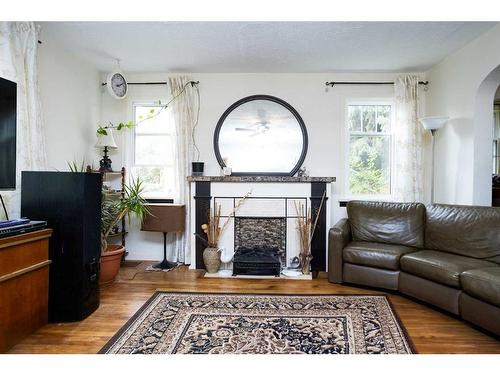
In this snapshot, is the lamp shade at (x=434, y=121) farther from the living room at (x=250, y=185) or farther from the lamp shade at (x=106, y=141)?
the lamp shade at (x=106, y=141)

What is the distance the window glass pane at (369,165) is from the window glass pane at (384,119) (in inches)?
4.4

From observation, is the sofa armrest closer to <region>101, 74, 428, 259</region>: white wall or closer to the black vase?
<region>101, 74, 428, 259</region>: white wall

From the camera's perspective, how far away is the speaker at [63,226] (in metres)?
2.32

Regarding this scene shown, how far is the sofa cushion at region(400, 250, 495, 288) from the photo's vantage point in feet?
7.90

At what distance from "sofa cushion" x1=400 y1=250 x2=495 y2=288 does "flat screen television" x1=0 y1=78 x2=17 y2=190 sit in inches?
132

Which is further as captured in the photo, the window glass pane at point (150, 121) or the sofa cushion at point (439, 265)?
the window glass pane at point (150, 121)

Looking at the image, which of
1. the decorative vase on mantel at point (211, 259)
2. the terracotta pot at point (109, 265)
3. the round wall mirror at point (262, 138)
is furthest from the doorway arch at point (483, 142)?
the terracotta pot at point (109, 265)

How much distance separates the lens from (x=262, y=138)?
3.98 m

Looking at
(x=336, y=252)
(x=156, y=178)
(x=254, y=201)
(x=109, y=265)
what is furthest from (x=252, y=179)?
(x=109, y=265)

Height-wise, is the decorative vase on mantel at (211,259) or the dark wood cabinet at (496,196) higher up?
the dark wood cabinet at (496,196)

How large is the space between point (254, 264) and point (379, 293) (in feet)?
4.52

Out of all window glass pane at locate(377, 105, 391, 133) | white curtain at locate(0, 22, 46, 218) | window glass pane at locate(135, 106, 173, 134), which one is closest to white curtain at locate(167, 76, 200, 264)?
window glass pane at locate(135, 106, 173, 134)

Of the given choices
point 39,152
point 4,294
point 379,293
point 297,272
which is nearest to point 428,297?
point 379,293
